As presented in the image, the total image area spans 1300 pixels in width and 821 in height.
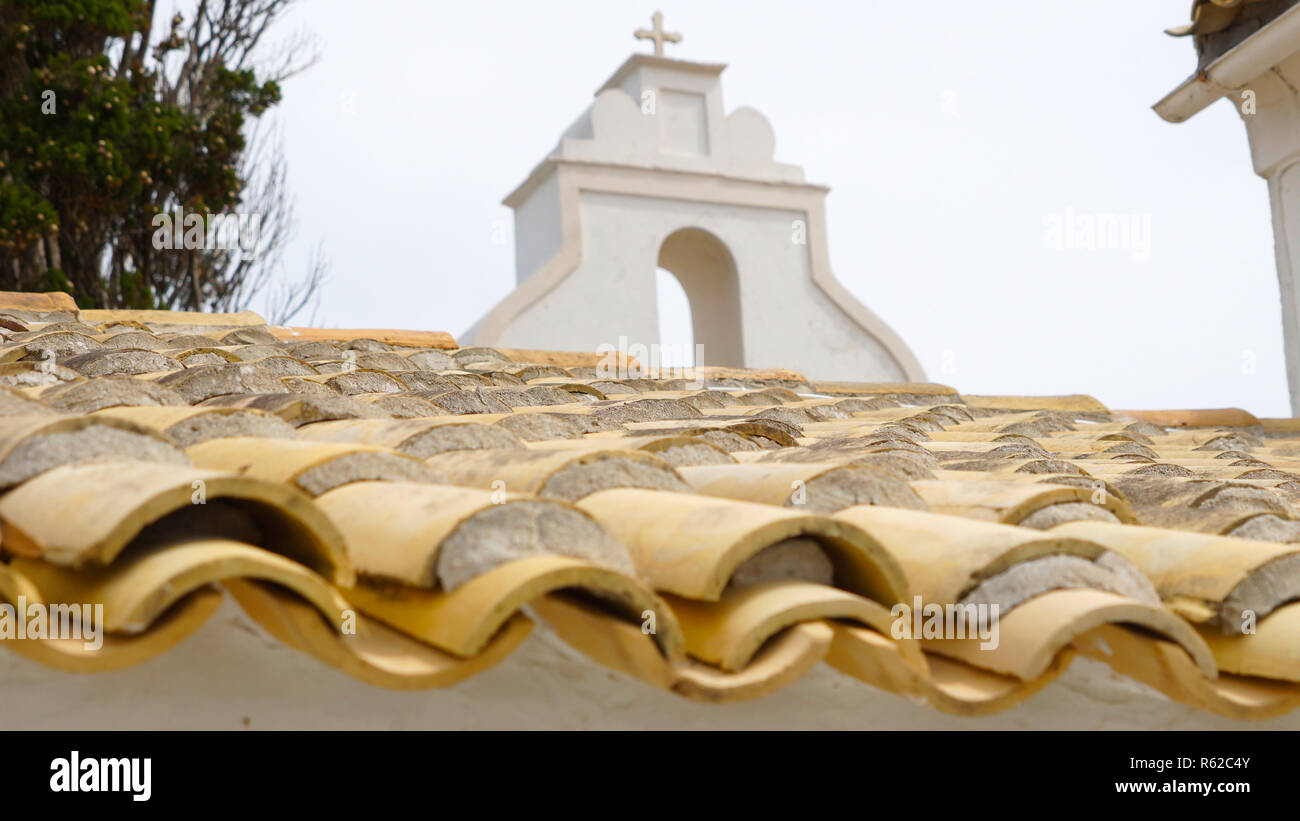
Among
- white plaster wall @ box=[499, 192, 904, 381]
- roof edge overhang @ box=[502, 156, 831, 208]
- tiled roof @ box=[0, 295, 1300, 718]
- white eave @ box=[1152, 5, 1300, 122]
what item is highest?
roof edge overhang @ box=[502, 156, 831, 208]

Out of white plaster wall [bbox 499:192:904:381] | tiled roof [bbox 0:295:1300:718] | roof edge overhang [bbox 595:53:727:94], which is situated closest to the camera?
tiled roof [bbox 0:295:1300:718]

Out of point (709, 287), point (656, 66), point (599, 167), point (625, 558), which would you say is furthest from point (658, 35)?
point (625, 558)

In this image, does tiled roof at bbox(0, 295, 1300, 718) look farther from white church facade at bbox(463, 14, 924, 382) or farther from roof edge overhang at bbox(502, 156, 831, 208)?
roof edge overhang at bbox(502, 156, 831, 208)

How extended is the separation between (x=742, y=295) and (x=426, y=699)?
988cm

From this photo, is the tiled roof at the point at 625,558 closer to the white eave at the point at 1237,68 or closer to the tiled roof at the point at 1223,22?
the white eave at the point at 1237,68

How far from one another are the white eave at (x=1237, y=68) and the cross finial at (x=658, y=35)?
474 cm

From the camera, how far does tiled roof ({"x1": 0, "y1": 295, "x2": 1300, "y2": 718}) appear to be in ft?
4.39

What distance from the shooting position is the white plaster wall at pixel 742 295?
1047 centimetres

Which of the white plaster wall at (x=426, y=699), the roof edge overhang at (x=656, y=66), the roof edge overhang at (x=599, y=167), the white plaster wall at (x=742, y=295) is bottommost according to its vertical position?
the white plaster wall at (x=426, y=699)

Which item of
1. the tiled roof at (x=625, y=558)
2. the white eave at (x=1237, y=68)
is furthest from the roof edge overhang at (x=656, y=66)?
the tiled roof at (x=625, y=558)

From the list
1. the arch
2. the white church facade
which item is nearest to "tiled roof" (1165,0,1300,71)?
the white church facade

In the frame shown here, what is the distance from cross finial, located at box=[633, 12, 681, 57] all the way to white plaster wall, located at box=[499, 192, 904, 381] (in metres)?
1.53
